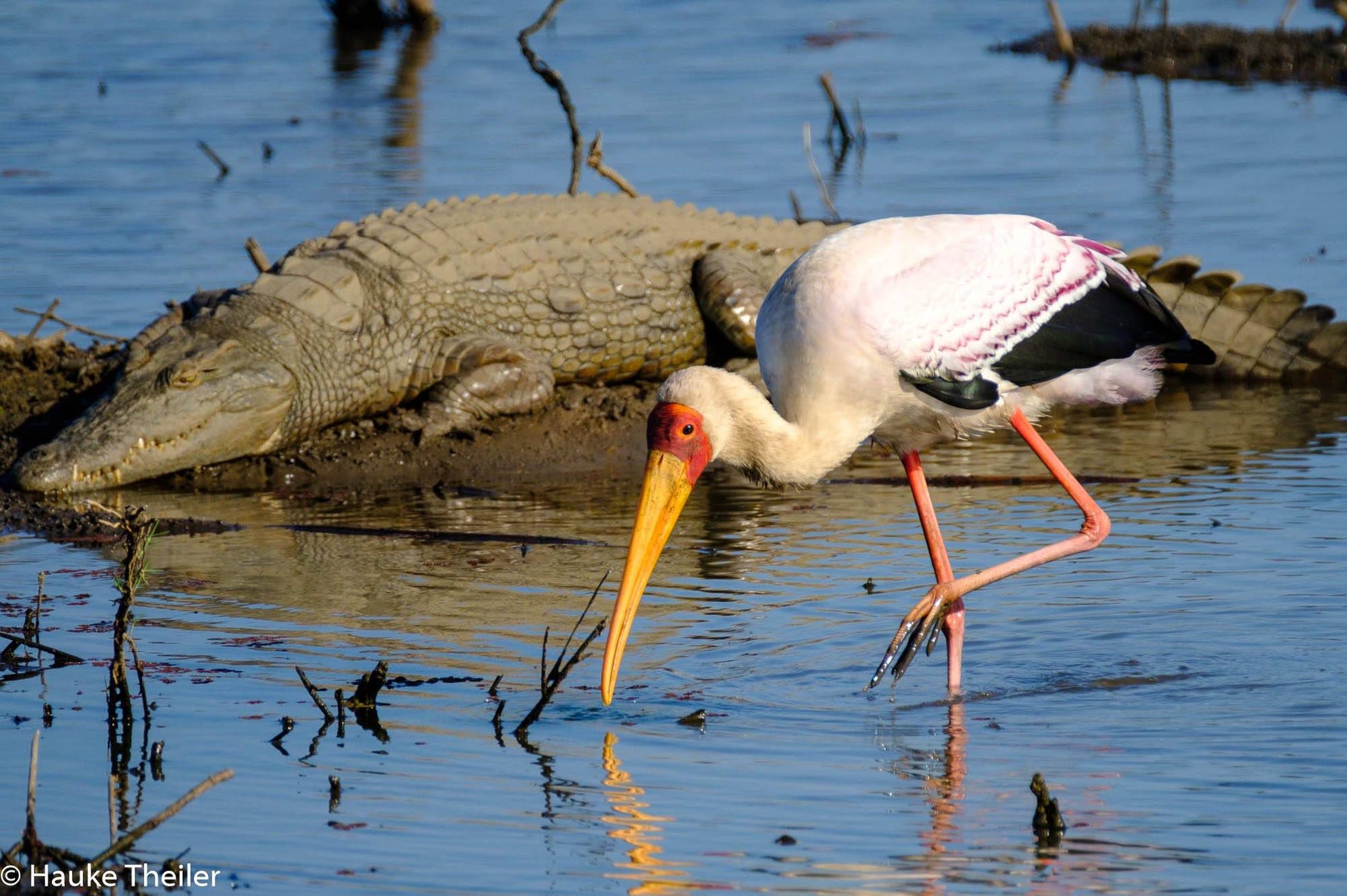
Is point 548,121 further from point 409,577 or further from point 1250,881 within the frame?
point 1250,881

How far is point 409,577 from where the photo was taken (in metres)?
6.50

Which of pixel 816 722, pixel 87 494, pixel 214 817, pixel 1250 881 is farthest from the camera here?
pixel 87 494

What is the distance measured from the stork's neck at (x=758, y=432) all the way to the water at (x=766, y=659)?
0.63 meters

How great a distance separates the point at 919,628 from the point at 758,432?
75cm

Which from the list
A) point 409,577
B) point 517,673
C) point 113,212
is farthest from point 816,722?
point 113,212

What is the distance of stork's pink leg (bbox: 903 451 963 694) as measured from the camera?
17.4ft

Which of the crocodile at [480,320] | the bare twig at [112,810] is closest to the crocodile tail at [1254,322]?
the crocodile at [480,320]

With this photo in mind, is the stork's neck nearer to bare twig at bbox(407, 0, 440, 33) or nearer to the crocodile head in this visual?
the crocodile head

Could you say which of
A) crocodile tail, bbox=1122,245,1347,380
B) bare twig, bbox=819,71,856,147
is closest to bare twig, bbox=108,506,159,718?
crocodile tail, bbox=1122,245,1347,380

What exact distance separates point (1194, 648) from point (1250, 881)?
1.75 m

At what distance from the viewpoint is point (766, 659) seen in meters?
5.46

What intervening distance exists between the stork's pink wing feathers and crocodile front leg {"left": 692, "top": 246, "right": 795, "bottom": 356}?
3.94 m

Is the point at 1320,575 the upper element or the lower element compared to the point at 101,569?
upper

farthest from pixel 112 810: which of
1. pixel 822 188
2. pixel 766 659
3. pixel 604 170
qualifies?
pixel 822 188
